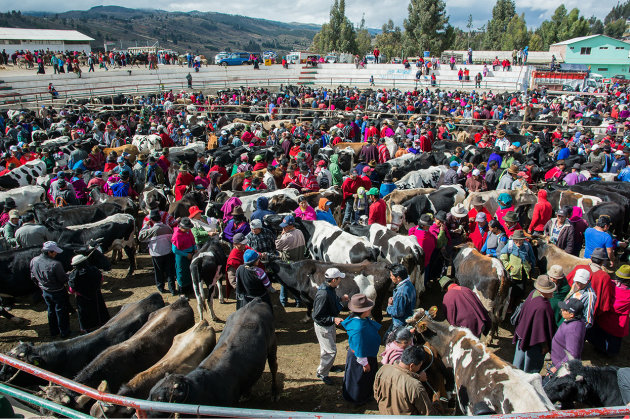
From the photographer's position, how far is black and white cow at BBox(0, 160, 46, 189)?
466 inches

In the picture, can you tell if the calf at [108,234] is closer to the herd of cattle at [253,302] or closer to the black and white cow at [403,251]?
the herd of cattle at [253,302]

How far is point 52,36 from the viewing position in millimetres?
55938

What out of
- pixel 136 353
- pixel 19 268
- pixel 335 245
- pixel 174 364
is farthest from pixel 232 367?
pixel 19 268

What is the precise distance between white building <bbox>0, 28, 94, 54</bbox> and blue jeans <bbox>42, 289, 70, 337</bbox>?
178ft

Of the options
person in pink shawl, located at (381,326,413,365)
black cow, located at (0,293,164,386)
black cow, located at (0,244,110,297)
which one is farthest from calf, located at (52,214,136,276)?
person in pink shawl, located at (381,326,413,365)

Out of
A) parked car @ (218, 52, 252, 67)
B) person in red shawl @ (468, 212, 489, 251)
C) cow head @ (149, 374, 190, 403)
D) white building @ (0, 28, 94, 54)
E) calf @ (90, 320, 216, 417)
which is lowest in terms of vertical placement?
calf @ (90, 320, 216, 417)

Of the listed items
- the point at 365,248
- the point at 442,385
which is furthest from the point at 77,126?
the point at 442,385

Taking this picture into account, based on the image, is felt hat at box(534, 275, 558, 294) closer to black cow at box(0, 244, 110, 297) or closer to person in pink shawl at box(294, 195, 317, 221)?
person in pink shawl at box(294, 195, 317, 221)

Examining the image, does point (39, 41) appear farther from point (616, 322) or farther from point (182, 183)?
point (616, 322)

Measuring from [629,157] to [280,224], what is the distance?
10.7 meters

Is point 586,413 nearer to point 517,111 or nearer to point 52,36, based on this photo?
point 517,111

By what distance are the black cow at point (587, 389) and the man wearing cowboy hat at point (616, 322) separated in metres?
1.92

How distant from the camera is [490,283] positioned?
6.41 meters

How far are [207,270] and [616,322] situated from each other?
6.16 m
